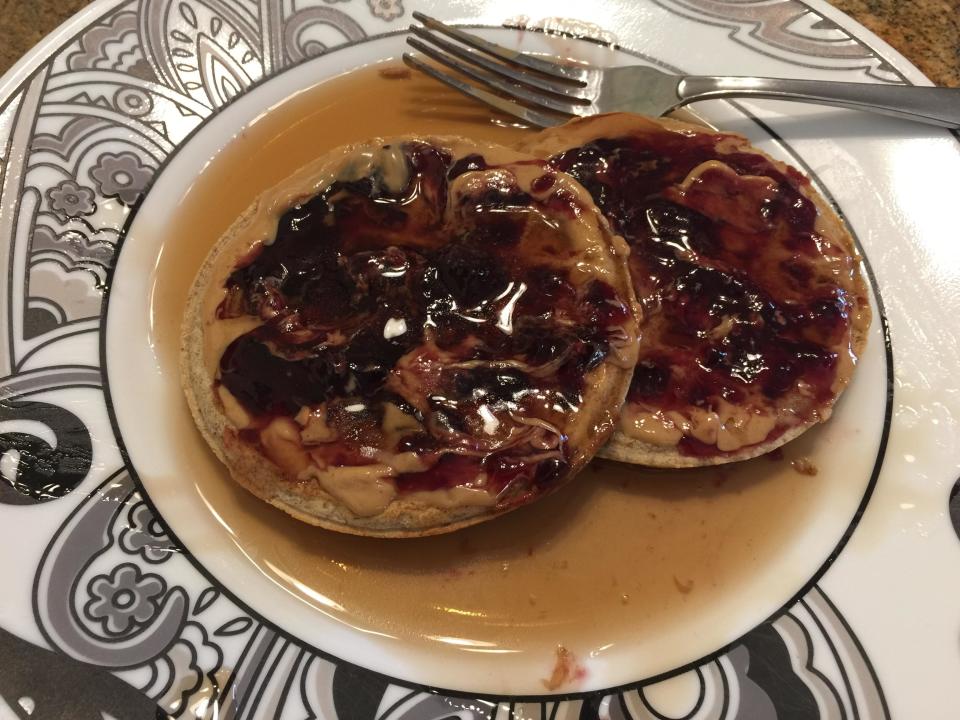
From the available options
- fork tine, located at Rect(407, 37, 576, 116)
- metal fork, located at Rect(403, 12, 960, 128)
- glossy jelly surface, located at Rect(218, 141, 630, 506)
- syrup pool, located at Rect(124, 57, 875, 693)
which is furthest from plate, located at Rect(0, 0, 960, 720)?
glossy jelly surface, located at Rect(218, 141, 630, 506)

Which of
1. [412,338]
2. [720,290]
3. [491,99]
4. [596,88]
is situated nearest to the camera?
[412,338]

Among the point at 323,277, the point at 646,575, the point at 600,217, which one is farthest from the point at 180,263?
the point at 646,575

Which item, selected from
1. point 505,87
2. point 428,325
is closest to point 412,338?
point 428,325

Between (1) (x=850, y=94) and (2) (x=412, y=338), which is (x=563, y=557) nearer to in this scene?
(2) (x=412, y=338)

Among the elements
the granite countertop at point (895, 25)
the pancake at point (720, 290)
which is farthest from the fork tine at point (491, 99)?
the granite countertop at point (895, 25)

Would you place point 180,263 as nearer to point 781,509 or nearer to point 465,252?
point 465,252

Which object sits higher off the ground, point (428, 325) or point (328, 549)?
point (428, 325)
